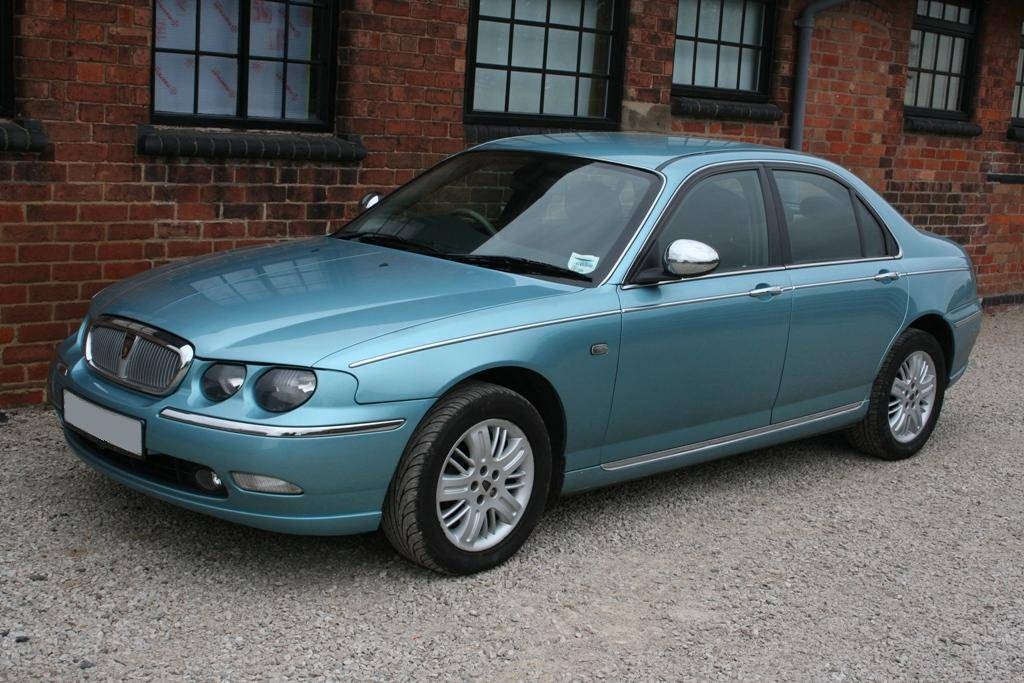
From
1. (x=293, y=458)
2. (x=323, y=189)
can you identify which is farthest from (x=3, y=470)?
(x=323, y=189)

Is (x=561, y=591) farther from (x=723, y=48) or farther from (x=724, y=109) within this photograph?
(x=723, y=48)

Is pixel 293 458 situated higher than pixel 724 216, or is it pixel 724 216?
pixel 724 216

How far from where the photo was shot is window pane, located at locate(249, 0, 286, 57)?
25.5ft

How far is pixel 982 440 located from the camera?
735 cm

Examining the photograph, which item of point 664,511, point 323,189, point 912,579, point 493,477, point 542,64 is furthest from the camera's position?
point 542,64

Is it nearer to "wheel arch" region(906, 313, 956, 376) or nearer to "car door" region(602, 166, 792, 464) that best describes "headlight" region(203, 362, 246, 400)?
"car door" region(602, 166, 792, 464)

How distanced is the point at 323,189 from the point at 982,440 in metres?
4.17

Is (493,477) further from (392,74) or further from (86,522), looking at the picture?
(392,74)

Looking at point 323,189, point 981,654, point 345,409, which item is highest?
point 323,189

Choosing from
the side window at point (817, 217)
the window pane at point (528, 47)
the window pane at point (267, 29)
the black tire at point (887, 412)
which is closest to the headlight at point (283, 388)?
the side window at point (817, 217)

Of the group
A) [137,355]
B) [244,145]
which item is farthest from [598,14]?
[137,355]

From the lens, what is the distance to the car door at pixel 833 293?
5898 mm

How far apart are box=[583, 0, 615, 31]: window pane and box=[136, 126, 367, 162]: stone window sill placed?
2.43m

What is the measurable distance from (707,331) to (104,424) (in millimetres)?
2425
